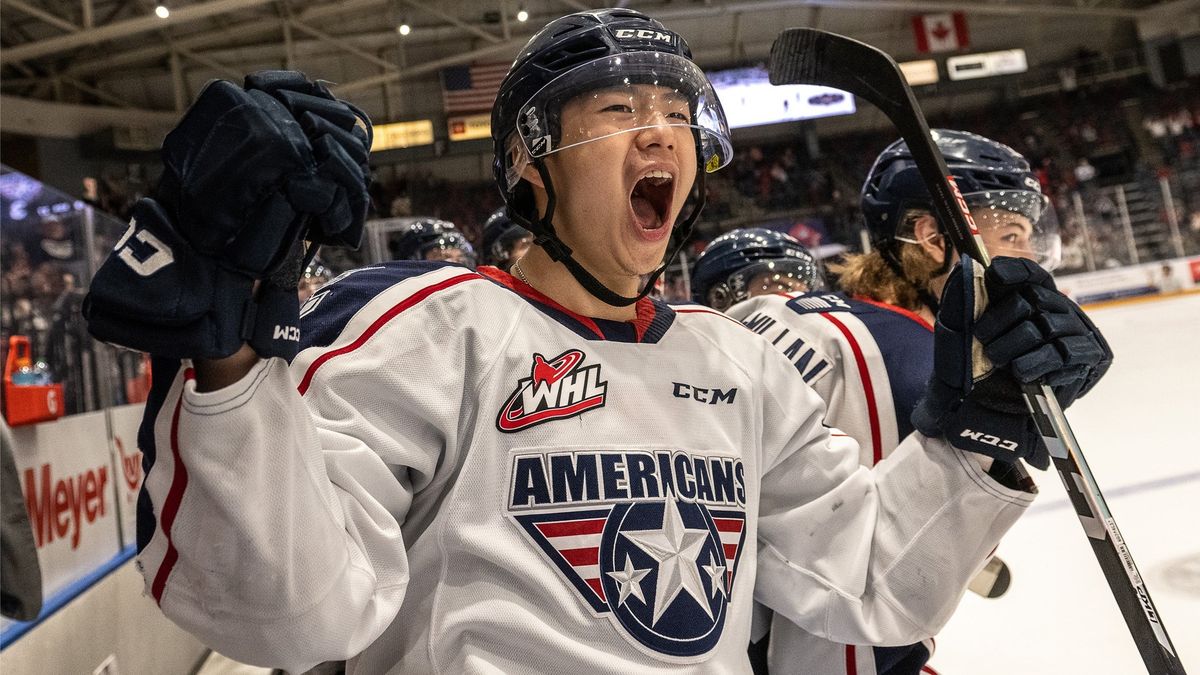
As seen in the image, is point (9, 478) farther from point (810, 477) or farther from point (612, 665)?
point (810, 477)

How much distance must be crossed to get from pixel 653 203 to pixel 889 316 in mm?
680

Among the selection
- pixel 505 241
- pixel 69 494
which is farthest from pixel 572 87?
pixel 505 241

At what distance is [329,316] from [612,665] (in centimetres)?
49

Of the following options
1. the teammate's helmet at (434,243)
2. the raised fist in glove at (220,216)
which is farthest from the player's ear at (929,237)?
the teammate's helmet at (434,243)

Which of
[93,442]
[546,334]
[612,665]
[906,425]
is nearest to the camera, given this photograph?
[612,665]

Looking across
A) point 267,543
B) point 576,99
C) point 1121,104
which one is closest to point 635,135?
point 576,99

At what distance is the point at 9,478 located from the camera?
1.30 m

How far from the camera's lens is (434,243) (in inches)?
171

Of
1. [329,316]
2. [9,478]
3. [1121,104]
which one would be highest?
[1121,104]

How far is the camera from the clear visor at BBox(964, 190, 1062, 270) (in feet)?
5.41

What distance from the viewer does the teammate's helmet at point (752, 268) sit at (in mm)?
2863

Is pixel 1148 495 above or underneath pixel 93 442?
underneath

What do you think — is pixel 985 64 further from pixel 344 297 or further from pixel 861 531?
pixel 344 297

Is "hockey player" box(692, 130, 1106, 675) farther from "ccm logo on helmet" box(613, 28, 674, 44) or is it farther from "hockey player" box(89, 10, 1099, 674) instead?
"ccm logo on helmet" box(613, 28, 674, 44)
